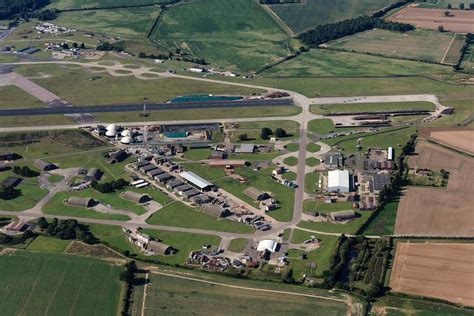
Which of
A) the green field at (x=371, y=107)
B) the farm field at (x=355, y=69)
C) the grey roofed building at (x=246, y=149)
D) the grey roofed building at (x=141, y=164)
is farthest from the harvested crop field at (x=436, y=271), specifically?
the farm field at (x=355, y=69)

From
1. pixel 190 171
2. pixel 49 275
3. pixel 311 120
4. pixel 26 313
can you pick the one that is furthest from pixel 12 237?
pixel 311 120

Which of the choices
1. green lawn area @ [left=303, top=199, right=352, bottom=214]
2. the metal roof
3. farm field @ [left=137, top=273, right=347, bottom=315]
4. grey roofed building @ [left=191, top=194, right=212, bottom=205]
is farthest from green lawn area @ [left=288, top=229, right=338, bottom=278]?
the metal roof

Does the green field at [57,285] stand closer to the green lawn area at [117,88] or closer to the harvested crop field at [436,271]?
the harvested crop field at [436,271]

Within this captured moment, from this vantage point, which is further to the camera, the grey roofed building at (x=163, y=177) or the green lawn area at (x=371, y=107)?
the green lawn area at (x=371, y=107)

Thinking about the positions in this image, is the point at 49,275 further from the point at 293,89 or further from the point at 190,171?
the point at 293,89

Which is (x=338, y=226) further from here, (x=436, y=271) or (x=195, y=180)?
(x=195, y=180)

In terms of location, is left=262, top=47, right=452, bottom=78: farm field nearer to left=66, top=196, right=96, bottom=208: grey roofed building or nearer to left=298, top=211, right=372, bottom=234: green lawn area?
left=298, top=211, right=372, bottom=234: green lawn area
